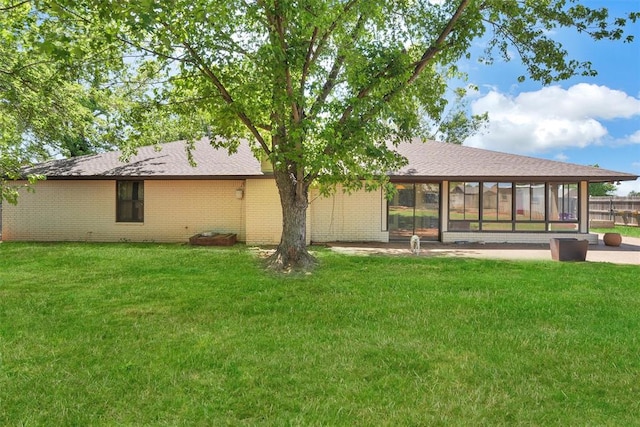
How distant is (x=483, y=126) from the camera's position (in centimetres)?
3206

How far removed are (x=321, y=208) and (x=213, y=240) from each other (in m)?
3.97

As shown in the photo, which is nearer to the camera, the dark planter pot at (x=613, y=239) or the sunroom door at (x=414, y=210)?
the dark planter pot at (x=613, y=239)

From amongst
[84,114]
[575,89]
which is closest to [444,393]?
[84,114]

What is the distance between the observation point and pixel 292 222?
28.9ft

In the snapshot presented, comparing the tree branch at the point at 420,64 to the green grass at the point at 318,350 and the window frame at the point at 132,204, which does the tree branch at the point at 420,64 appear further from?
the window frame at the point at 132,204

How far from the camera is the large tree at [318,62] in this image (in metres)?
7.09

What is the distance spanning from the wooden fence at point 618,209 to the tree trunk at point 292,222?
22.2m

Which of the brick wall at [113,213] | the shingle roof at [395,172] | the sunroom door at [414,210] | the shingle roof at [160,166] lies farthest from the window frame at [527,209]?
the brick wall at [113,213]

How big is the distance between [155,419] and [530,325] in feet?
14.4

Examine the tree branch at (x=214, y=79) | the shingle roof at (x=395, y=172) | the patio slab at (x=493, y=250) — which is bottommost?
the patio slab at (x=493, y=250)

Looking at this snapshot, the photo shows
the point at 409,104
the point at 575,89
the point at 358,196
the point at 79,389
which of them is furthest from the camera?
the point at 575,89

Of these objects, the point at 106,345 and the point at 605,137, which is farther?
the point at 605,137

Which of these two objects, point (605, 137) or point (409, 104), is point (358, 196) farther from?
point (605, 137)

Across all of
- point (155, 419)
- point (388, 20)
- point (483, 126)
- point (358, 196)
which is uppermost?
point (483, 126)
